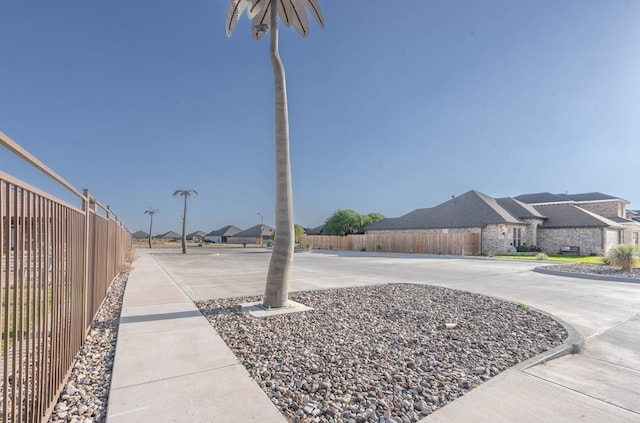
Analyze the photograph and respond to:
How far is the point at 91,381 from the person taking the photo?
10.6ft

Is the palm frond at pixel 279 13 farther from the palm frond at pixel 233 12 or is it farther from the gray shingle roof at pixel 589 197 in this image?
the gray shingle roof at pixel 589 197

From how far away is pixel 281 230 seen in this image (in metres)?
6.18

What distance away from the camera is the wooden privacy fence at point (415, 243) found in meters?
25.9

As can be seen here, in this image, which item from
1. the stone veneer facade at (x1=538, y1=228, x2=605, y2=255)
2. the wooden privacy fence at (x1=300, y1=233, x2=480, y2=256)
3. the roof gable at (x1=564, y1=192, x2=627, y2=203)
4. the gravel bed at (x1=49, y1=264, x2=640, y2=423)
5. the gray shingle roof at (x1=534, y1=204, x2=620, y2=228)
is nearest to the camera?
the gravel bed at (x1=49, y1=264, x2=640, y2=423)

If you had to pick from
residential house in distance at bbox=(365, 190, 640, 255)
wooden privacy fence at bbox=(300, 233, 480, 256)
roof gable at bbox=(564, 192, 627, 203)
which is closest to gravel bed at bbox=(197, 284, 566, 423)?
wooden privacy fence at bbox=(300, 233, 480, 256)

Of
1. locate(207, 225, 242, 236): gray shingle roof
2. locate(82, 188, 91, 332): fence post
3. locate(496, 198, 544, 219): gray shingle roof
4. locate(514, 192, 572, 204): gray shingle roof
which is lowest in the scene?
locate(207, 225, 242, 236): gray shingle roof

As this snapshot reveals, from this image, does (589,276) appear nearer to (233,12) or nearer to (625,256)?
(625,256)

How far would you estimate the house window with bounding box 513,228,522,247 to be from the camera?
88.8 feet

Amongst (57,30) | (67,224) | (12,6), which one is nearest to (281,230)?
(67,224)

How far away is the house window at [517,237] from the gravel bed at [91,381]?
29.4 metres

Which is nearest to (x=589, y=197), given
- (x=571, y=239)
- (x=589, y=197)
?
(x=589, y=197)

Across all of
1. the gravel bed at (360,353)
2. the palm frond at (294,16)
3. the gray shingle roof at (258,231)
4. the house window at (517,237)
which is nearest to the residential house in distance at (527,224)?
the house window at (517,237)

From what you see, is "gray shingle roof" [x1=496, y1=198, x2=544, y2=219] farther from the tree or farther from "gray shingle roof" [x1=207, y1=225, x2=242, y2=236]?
"gray shingle roof" [x1=207, y1=225, x2=242, y2=236]

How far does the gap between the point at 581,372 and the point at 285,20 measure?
26.2 ft
